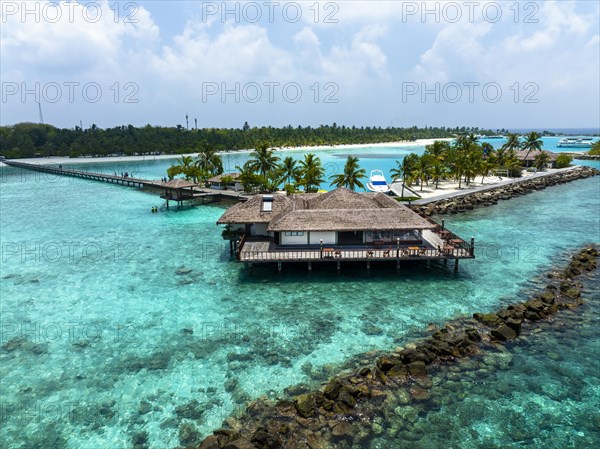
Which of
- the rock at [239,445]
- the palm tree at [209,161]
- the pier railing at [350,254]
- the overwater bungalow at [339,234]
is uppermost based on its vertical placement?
the palm tree at [209,161]

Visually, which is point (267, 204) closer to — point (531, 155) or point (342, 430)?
point (342, 430)

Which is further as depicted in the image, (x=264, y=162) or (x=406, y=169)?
(x=264, y=162)

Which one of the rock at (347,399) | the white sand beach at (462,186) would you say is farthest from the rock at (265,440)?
the white sand beach at (462,186)

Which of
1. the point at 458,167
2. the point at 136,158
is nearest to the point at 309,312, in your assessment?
the point at 458,167

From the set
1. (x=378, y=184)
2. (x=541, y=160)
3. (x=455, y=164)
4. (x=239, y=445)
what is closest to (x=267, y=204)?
(x=239, y=445)

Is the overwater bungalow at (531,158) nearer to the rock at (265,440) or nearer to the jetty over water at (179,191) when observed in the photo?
the jetty over water at (179,191)

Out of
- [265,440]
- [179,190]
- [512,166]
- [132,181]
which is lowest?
[265,440]
